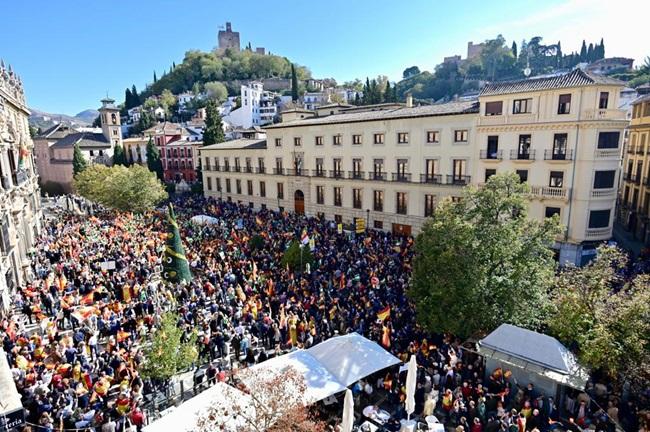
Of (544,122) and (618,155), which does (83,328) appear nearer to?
(544,122)

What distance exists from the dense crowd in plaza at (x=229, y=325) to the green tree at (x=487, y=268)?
55.0 inches

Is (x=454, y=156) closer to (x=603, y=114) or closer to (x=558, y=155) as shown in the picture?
(x=558, y=155)

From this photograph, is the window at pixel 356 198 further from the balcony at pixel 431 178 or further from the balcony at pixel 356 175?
the balcony at pixel 431 178

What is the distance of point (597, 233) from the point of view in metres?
27.3

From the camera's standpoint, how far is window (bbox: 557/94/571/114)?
26.1 meters

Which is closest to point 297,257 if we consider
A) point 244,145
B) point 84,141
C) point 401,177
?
point 401,177

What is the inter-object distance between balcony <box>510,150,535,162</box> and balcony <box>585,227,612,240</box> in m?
6.06

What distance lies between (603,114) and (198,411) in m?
27.9

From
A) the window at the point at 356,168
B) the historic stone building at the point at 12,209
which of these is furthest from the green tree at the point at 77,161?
the window at the point at 356,168

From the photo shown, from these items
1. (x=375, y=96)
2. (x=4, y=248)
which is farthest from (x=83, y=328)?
(x=375, y=96)

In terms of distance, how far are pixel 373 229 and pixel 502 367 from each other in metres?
24.3

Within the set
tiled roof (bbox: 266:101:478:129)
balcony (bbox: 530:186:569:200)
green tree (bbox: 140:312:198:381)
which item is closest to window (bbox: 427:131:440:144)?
tiled roof (bbox: 266:101:478:129)

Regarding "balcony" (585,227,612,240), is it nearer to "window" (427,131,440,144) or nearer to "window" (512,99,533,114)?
"window" (512,99,533,114)

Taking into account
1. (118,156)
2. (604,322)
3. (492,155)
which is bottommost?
(604,322)
